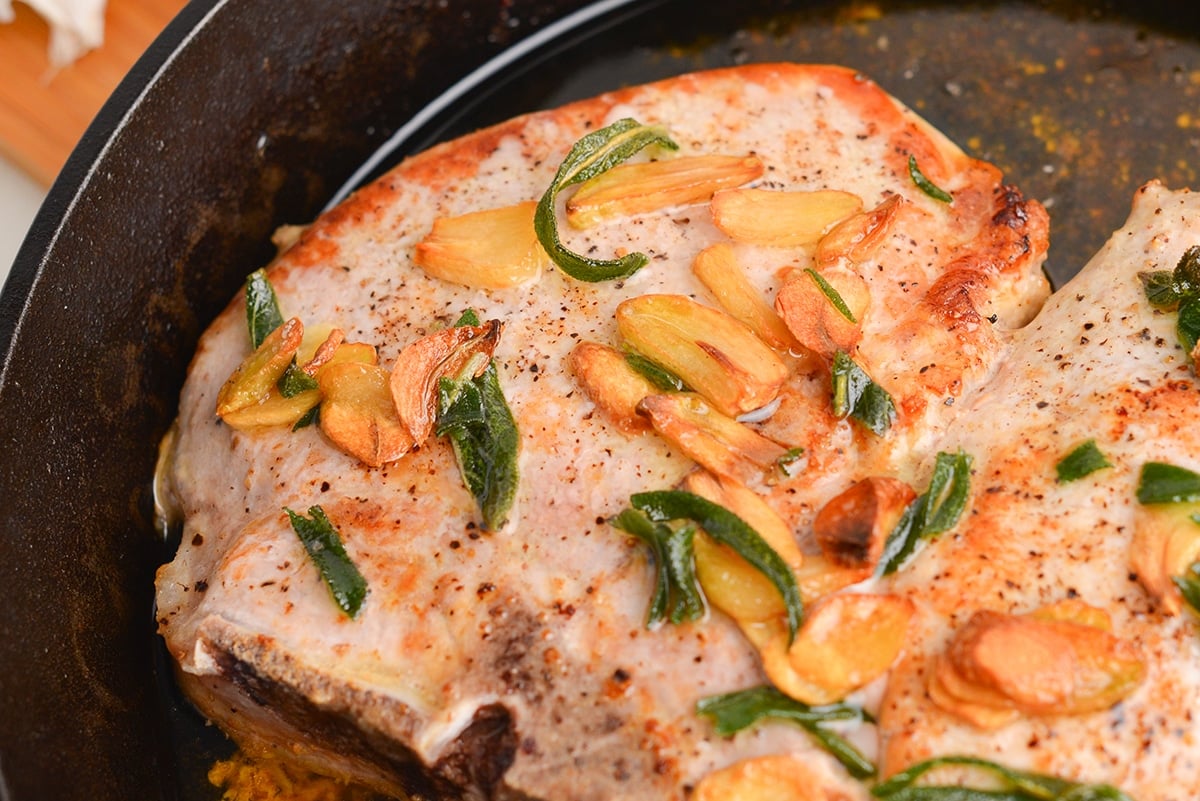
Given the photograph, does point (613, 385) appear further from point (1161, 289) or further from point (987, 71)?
point (987, 71)

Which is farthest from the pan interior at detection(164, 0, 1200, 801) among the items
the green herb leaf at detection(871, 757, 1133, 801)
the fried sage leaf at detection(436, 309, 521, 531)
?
the green herb leaf at detection(871, 757, 1133, 801)

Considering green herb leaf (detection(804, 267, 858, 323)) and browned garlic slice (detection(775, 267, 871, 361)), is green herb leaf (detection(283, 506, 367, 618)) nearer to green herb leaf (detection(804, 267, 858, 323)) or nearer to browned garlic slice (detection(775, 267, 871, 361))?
browned garlic slice (detection(775, 267, 871, 361))

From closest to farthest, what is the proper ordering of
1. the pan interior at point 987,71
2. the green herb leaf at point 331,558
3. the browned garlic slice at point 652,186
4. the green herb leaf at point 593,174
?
the green herb leaf at point 331,558
the green herb leaf at point 593,174
the browned garlic slice at point 652,186
the pan interior at point 987,71

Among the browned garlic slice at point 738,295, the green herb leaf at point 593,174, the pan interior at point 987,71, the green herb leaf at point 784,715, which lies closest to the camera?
the green herb leaf at point 784,715

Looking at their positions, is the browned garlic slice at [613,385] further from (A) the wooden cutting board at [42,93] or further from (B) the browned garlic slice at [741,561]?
(A) the wooden cutting board at [42,93]

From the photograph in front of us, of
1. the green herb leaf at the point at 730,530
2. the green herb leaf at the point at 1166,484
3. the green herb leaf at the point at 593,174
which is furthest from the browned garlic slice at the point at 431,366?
the green herb leaf at the point at 1166,484

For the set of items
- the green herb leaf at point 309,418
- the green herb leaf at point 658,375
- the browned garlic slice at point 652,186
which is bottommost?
the green herb leaf at point 658,375
